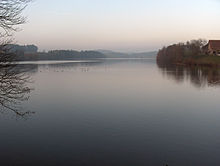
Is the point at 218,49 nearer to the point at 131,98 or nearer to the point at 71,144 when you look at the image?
the point at 131,98

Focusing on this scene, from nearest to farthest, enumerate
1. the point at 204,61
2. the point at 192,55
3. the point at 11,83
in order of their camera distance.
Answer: the point at 11,83, the point at 204,61, the point at 192,55

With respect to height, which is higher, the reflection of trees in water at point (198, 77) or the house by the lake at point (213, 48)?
the house by the lake at point (213, 48)

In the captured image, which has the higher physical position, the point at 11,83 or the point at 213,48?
the point at 213,48

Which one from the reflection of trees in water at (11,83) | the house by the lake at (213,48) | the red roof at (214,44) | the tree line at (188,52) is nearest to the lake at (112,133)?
the reflection of trees in water at (11,83)

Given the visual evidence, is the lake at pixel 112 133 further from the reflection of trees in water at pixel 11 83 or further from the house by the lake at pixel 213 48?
the house by the lake at pixel 213 48

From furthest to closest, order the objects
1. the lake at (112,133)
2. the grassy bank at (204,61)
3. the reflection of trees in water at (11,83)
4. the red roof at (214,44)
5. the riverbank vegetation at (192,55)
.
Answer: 1. the red roof at (214,44)
2. the riverbank vegetation at (192,55)
3. the grassy bank at (204,61)
4. the lake at (112,133)
5. the reflection of trees in water at (11,83)

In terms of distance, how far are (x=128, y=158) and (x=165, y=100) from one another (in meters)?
8.21

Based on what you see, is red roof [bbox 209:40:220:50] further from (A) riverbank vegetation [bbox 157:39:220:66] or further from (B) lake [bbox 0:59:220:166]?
(B) lake [bbox 0:59:220:166]

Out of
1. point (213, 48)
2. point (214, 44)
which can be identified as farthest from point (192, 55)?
point (214, 44)

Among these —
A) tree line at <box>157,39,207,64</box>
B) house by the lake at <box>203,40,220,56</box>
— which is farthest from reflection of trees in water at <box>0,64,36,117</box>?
house by the lake at <box>203,40,220,56</box>

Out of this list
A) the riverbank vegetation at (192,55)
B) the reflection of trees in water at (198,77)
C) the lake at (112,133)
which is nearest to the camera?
the lake at (112,133)

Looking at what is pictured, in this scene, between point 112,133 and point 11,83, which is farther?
point 112,133

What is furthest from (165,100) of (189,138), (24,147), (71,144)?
(24,147)

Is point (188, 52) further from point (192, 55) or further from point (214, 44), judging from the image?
point (214, 44)
